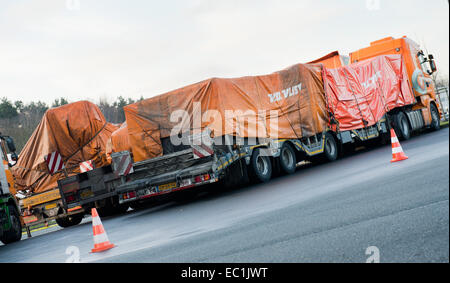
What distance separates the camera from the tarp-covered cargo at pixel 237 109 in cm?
1486

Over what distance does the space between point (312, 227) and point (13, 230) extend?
35.2 feet

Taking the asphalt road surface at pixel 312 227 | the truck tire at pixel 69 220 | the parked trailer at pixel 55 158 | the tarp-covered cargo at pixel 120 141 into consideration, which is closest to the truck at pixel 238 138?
the tarp-covered cargo at pixel 120 141

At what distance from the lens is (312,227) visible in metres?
6.68

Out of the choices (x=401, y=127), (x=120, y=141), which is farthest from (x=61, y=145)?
(x=401, y=127)

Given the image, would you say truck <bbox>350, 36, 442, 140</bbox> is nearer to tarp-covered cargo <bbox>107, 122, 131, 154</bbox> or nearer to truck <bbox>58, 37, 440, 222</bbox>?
truck <bbox>58, 37, 440, 222</bbox>

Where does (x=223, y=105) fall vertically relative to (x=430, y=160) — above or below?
above

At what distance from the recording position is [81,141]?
708 inches

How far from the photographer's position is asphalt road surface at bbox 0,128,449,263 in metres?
5.17

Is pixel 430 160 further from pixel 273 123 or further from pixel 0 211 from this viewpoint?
pixel 0 211

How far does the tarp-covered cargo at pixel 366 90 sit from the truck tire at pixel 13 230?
34.8 ft

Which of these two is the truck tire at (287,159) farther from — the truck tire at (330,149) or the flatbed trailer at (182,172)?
the truck tire at (330,149)

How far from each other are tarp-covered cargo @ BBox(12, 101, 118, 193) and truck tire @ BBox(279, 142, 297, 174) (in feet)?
19.4
